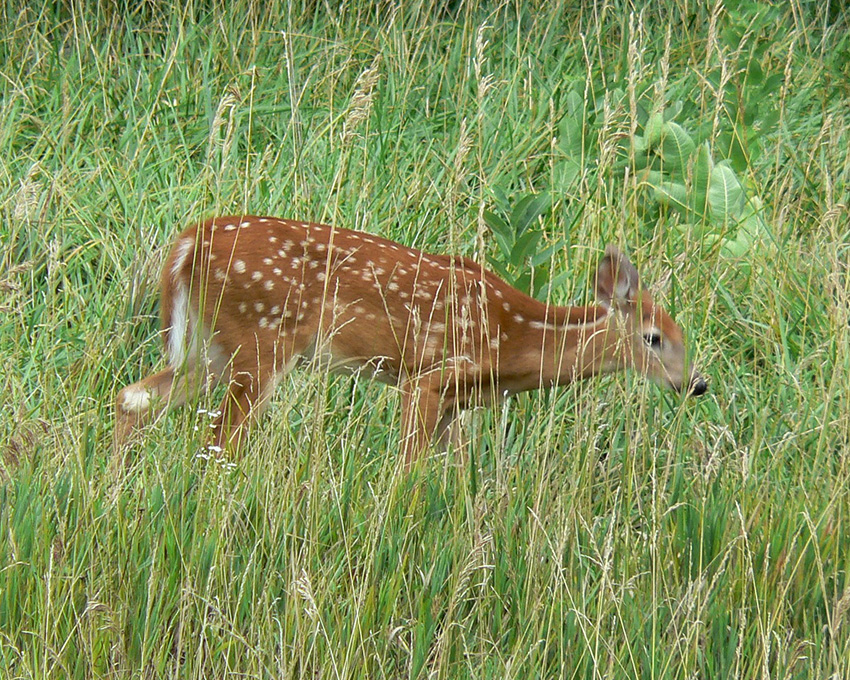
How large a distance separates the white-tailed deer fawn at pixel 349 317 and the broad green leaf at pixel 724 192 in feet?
2.33

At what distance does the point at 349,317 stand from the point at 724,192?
1607mm

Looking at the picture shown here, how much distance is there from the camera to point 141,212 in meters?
A: 5.25

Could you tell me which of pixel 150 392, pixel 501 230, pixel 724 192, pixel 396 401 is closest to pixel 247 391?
pixel 150 392

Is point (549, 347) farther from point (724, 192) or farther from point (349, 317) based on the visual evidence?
point (724, 192)

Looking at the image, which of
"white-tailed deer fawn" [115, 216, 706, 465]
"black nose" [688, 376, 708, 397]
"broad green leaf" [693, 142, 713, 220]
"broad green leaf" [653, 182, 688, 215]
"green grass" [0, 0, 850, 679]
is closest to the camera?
"green grass" [0, 0, 850, 679]

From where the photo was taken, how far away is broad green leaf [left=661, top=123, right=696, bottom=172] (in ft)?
17.2

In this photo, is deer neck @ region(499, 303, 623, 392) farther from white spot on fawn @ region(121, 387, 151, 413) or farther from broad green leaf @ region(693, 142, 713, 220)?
white spot on fawn @ region(121, 387, 151, 413)

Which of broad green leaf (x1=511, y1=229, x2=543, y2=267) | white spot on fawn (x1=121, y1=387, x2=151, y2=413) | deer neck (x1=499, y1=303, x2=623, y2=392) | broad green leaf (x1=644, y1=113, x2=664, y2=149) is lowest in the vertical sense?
white spot on fawn (x1=121, y1=387, x2=151, y2=413)

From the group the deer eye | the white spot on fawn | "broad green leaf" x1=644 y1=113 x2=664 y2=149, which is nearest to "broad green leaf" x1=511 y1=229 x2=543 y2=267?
the deer eye

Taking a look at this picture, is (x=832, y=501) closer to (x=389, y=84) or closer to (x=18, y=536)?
(x=18, y=536)

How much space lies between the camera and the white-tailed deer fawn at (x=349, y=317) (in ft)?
14.5

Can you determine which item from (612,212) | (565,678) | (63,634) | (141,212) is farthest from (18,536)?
(612,212)

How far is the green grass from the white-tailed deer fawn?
0.16 m

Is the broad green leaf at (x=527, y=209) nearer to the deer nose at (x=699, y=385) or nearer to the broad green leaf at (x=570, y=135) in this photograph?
the deer nose at (x=699, y=385)
